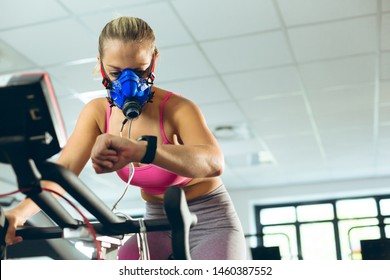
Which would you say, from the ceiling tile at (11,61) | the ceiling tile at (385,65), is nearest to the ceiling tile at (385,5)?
the ceiling tile at (385,65)

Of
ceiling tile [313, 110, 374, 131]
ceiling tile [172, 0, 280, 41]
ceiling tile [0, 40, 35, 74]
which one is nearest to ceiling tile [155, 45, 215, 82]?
ceiling tile [172, 0, 280, 41]

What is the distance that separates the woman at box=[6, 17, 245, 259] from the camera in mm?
973

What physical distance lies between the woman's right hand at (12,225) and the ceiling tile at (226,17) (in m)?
1.66

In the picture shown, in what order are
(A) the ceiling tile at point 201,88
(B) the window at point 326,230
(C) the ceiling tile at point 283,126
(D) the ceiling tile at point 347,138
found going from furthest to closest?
(D) the ceiling tile at point 347,138, (C) the ceiling tile at point 283,126, (A) the ceiling tile at point 201,88, (B) the window at point 326,230

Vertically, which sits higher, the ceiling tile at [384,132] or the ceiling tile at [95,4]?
the ceiling tile at [95,4]

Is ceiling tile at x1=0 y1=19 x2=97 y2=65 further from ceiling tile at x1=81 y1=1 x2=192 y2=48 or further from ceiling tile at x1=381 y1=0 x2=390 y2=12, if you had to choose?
ceiling tile at x1=381 y1=0 x2=390 y2=12

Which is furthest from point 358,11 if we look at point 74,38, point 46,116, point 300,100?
point 46,116

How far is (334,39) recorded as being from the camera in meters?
2.72

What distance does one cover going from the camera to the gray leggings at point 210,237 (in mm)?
1050

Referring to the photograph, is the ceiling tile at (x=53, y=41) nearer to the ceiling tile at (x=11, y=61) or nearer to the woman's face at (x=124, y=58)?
the ceiling tile at (x=11, y=61)

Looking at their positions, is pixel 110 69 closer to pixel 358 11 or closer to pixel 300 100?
pixel 358 11

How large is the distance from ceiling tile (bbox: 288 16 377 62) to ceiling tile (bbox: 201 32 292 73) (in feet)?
0.27

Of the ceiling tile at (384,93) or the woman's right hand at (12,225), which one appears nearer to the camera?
the woman's right hand at (12,225)
